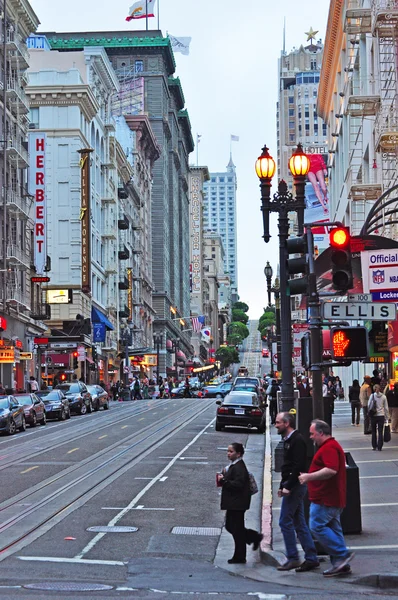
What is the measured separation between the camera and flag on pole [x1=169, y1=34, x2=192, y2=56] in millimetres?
170913

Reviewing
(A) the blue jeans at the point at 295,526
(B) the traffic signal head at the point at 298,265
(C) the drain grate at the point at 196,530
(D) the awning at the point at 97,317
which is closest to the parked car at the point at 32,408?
(C) the drain grate at the point at 196,530

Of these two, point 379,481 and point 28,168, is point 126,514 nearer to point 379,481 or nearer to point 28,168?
point 379,481

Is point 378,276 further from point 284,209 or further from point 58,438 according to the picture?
point 58,438

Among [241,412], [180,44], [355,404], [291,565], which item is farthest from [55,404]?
[180,44]

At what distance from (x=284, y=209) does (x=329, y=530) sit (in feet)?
34.8

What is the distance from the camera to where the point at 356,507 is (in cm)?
1410

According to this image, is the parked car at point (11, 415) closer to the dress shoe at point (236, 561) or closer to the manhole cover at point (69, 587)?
the dress shoe at point (236, 561)

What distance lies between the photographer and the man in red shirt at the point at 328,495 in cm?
1131

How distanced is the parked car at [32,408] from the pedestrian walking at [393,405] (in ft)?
49.0

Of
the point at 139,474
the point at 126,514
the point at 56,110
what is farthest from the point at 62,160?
the point at 126,514

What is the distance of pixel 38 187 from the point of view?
65375mm

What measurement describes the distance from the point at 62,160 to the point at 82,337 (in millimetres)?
15036

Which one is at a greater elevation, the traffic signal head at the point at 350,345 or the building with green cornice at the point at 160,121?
the building with green cornice at the point at 160,121

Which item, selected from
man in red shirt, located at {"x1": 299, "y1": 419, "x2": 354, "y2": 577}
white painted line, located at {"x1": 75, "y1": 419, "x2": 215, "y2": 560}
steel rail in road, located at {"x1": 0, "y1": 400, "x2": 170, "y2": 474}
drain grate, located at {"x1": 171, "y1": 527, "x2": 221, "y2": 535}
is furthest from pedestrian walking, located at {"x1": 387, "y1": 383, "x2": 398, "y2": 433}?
man in red shirt, located at {"x1": 299, "y1": 419, "x2": 354, "y2": 577}
